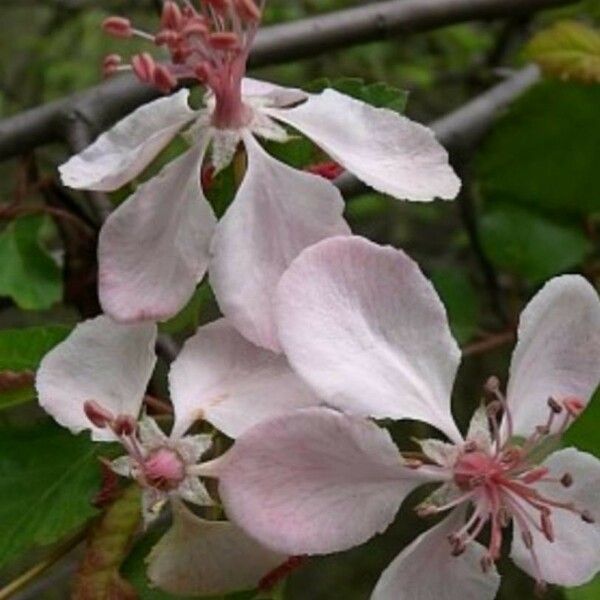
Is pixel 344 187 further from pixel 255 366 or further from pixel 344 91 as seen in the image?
pixel 255 366

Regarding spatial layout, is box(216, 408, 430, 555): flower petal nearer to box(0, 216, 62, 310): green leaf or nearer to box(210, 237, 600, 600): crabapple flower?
box(210, 237, 600, 600): crabapple flower

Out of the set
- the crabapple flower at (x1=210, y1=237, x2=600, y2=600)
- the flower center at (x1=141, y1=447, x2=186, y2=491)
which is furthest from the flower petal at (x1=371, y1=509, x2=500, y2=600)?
the flower center at (x1=141, y1=447, x2=186, y2=491)

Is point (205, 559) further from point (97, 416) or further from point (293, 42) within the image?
point (293, 42)

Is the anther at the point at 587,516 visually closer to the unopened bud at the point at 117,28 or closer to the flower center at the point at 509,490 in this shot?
the flower center at the point at 509,490

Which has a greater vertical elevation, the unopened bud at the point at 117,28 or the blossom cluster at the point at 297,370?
the unopened bud at the point at 117,28

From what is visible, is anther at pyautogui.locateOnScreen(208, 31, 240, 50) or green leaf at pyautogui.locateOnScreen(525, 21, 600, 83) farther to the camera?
green leaf at pyautogui.locateOnScreen(525, 21, 600, 83)

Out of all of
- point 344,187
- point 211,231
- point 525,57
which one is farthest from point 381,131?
point 525,57

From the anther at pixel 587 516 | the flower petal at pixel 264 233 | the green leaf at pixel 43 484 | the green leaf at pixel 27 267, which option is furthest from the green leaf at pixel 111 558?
the green leaf at pixel 27 267
